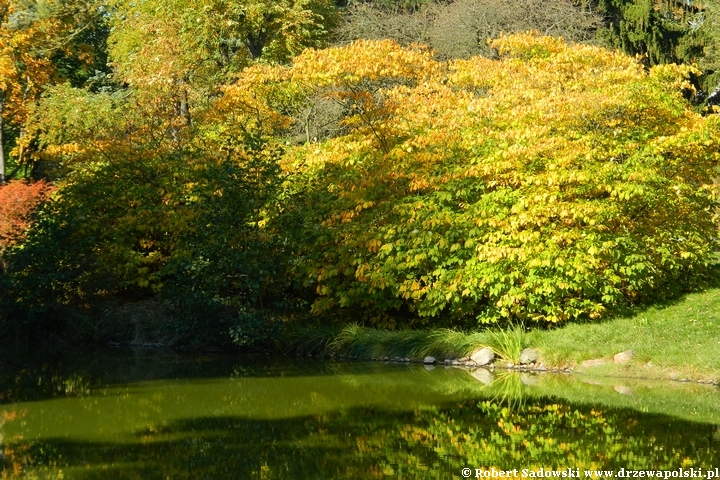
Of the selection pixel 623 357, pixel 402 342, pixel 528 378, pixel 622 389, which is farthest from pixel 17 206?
pixel 622 389

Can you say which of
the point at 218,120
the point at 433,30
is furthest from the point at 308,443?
the point at 433,30

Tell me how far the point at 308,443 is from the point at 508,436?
201 cm

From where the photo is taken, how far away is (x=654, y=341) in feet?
43.6

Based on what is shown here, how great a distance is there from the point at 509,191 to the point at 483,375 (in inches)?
122

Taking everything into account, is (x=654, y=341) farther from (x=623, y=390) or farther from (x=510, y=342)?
(x=510, y=342)

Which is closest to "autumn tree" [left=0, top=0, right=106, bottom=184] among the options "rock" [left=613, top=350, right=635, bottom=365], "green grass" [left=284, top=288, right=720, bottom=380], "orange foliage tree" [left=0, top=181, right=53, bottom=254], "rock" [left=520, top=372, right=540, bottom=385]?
"orange foliage tree" [left=0, top=181, right=53, bottom=254]

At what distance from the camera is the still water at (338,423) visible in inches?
312

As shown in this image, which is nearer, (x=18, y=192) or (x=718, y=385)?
(x=718, y=385)

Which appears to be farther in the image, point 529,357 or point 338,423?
point 529,357

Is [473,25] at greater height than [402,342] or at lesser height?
greater

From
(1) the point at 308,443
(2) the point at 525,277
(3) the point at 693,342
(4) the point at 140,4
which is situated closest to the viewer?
(1) the point at 308,443

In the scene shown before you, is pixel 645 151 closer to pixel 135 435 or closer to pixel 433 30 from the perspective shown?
pixel 135 435

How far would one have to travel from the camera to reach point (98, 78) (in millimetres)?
30734

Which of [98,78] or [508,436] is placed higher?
[508,436]
